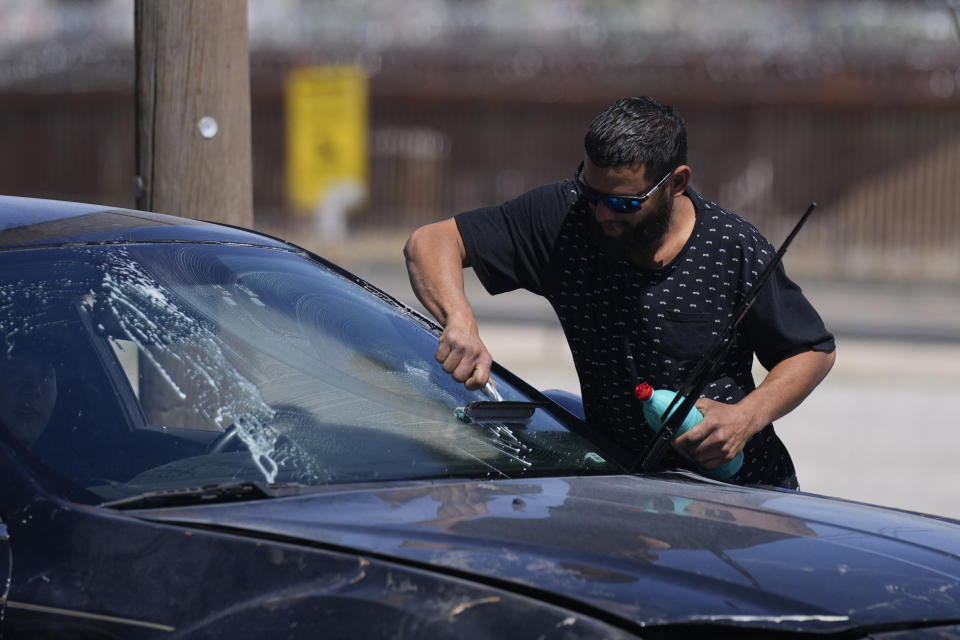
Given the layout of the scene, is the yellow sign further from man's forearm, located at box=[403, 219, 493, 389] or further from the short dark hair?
the short dark hair

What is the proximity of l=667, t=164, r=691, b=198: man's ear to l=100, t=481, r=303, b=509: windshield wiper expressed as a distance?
1.37 meters

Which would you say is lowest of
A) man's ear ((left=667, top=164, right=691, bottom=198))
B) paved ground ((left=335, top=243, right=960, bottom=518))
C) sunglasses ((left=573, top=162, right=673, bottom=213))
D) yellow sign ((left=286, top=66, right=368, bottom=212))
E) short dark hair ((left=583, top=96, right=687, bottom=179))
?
paved ground ((left=335, top=243, right=960, bottom=518))

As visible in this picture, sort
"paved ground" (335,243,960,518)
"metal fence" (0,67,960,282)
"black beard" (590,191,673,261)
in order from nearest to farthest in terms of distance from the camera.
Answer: "black beard" (590,191,673,261) → "paved ground" (335,243,960,518) → "metal fence" (0,67,960,282)

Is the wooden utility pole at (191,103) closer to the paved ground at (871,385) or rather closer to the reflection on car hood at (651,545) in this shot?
the reflection on car hood at (651,545)

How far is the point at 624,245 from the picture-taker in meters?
3.32

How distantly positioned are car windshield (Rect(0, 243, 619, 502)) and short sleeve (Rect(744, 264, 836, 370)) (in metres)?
0.53

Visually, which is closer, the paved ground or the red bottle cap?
the red bottle cap

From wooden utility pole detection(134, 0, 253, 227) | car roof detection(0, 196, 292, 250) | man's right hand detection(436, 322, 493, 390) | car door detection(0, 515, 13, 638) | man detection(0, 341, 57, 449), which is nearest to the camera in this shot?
car door detection(0, 515, 13, 638)

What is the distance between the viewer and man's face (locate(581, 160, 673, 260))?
3.22 metres

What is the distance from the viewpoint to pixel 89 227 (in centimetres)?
285

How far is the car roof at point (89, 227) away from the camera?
2736 millimetres

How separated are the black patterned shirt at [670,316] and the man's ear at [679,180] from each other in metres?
0.10

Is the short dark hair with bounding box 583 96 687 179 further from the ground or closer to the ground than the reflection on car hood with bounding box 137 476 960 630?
further from the ground

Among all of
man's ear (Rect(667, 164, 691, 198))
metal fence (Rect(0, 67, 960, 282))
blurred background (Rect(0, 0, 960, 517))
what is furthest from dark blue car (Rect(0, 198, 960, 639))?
metal fence (Rect(0, 67, 960, 282))
